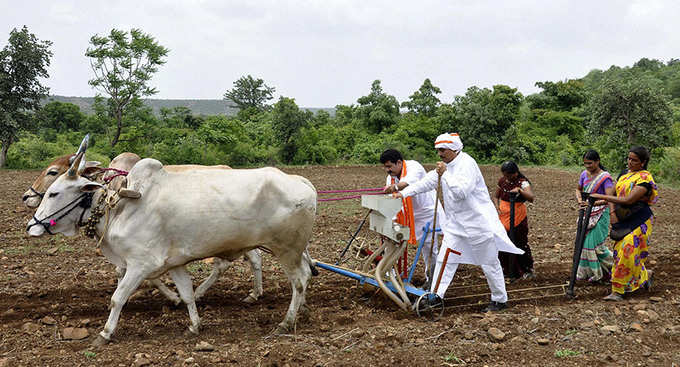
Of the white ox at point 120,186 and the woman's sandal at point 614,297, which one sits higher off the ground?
the white ox at point 120,186

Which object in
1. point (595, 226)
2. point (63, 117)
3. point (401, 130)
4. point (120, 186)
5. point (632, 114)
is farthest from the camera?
point (63, 117)

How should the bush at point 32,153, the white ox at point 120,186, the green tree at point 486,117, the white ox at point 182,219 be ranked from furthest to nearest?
the green tree at point 486,117 < the bush at point 32,153 < the white ox at point 120,186 < the white ox at point 182,219

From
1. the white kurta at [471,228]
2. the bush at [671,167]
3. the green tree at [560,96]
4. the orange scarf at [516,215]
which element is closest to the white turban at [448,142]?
the white kurta at [471,228]

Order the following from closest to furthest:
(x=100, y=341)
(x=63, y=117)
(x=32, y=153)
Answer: (x=100, y=341) → (x=32, y=153) → (x=63, y=117)

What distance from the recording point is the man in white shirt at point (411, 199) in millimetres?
6137

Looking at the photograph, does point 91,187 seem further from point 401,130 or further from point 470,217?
point 401,130

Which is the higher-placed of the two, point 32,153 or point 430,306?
point 430,306

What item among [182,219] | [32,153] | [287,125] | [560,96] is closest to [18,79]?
[32,153]

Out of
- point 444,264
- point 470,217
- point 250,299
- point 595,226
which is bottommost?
point 250,299

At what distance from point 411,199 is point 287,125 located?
74.7 ft

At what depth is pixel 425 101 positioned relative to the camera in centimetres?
3794

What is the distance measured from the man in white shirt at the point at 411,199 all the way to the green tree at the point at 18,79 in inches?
932

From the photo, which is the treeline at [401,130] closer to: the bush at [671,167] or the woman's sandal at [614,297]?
the bush at [671,167]

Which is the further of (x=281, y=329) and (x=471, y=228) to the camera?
(x=471, y=228)
